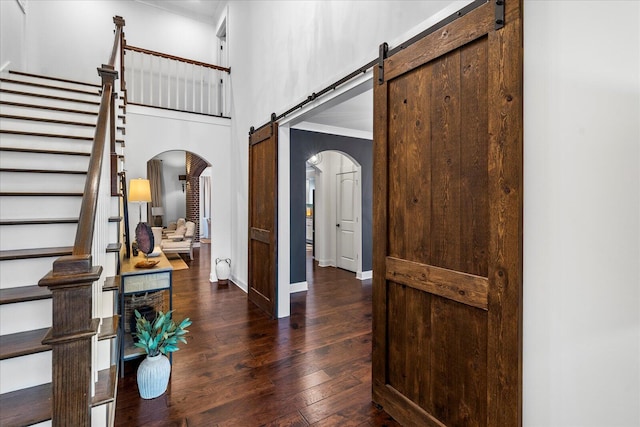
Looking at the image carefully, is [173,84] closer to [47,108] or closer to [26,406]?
[47,108]

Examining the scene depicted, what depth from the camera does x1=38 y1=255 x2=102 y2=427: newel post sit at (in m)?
0.89

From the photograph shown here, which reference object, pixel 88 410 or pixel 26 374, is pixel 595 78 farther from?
pixel 26 374

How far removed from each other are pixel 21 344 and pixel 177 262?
19.4 feet

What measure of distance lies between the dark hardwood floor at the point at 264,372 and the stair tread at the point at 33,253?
110 cm

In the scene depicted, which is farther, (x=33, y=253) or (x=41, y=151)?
(x=41, y=151)

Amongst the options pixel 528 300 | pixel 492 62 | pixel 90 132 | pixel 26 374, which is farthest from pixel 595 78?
pixel 90 132

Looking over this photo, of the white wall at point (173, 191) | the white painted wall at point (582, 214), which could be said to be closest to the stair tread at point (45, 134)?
the white painted wall at point (582, 214)

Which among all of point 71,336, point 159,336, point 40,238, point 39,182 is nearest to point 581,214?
point 71,336

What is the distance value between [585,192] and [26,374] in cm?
267

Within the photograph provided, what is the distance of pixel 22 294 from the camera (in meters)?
1.75

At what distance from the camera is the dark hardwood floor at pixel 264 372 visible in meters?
2.00

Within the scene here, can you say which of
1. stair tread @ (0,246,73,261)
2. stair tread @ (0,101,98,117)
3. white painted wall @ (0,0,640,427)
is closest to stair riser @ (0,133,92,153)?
stair tread @ (0,101,98,117)

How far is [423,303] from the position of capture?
1765 mm

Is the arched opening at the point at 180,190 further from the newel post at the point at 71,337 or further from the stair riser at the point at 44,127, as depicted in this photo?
the newel post at the point at 71,337
